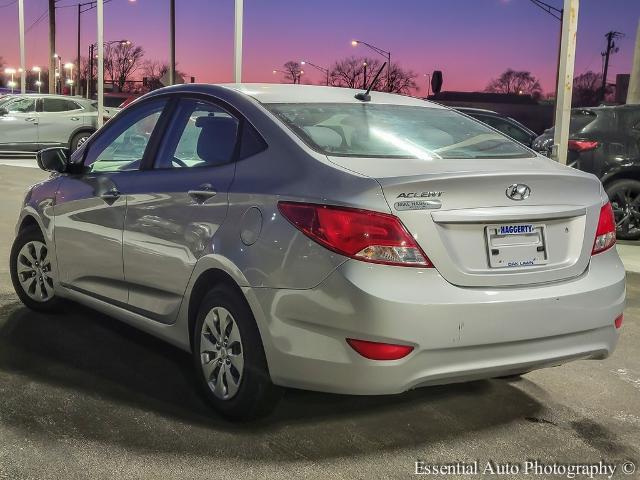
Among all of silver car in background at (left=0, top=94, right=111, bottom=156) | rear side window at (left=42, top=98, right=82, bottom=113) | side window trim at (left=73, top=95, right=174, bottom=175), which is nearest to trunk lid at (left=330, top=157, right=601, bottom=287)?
side window trim at (left=73, top=95, right=174, bottom=175)

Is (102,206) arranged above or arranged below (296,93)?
below

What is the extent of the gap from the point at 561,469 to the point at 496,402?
0.82 metres

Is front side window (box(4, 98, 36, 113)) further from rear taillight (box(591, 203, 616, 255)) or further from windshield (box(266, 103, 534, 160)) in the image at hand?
rear taillight (box(591, 203, 616, 255))

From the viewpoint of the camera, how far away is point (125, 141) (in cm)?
521

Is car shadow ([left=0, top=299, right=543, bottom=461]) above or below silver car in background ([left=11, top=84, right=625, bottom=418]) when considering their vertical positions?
below

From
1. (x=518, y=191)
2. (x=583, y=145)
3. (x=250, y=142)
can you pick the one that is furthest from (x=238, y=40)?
(x=518, y=191)

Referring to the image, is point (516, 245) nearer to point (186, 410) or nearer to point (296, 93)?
point (296, 93)

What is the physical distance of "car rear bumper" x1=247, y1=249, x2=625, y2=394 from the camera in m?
3.32

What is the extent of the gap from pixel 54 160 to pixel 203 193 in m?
1.79

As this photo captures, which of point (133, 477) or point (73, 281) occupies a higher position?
point (73, 281)

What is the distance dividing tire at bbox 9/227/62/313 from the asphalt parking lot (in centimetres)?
→ 65

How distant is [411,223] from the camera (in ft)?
11.1

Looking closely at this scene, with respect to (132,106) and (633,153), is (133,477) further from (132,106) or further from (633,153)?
(633,153)

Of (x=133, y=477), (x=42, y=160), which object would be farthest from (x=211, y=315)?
(x=42, y=160)
